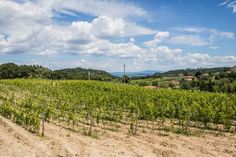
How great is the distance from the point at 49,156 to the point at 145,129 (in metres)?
7.02

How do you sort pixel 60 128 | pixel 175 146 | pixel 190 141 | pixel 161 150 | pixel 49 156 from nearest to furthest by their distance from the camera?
pixel 49 156 → pixel 161 150 → pixel 175 146 → pixel 190 141 → pixel 60 128

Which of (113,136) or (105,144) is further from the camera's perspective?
(113,136)

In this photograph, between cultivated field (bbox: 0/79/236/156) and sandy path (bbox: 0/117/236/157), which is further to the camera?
cultivated field (bbox: 0/79/236/156)

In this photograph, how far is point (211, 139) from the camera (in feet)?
46.6

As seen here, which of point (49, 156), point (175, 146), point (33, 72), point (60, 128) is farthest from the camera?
point (33, 72)

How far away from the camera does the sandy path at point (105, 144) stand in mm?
10461

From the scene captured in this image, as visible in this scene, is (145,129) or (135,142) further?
(145,129)

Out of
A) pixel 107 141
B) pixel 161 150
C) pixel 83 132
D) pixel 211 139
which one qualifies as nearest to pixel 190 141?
pixel 211 139

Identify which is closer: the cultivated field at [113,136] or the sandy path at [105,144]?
the sandy path at [105,144]

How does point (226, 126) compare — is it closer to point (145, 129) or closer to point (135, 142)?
point (145, 129)

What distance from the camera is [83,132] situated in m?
13.9

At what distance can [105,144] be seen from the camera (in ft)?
39.0

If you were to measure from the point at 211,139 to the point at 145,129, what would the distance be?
11.0 ft

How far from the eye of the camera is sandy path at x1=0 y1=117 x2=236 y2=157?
34.3 feet
